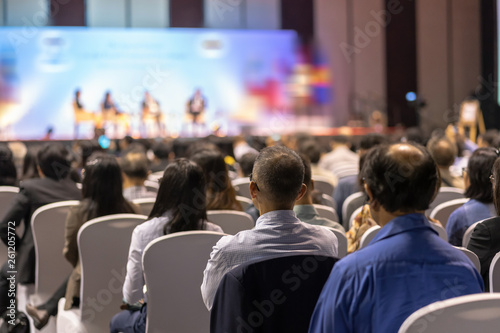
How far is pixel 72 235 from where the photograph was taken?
323 centimetres

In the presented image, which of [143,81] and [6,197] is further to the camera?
[143,81]

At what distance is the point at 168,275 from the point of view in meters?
Result: 2.46

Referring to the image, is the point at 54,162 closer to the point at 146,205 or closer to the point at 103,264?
the point at 146,205

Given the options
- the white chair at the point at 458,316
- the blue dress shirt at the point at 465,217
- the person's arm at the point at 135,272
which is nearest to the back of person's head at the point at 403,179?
the white chair at the point at 458,316

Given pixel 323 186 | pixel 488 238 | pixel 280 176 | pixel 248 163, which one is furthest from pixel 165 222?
pixel 323 186

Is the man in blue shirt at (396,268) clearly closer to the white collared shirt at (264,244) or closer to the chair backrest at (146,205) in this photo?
the white collared shirt at (264,244)

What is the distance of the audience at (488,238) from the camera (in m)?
2.60

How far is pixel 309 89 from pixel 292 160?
14026 millimetres

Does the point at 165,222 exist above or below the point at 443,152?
below

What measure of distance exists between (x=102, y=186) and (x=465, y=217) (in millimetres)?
1801

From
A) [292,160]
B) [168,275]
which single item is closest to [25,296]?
[168,275]

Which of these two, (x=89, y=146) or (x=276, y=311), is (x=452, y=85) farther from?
(x=276, y=311)

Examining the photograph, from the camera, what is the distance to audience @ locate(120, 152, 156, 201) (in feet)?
14.1

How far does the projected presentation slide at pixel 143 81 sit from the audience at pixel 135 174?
955 cm
